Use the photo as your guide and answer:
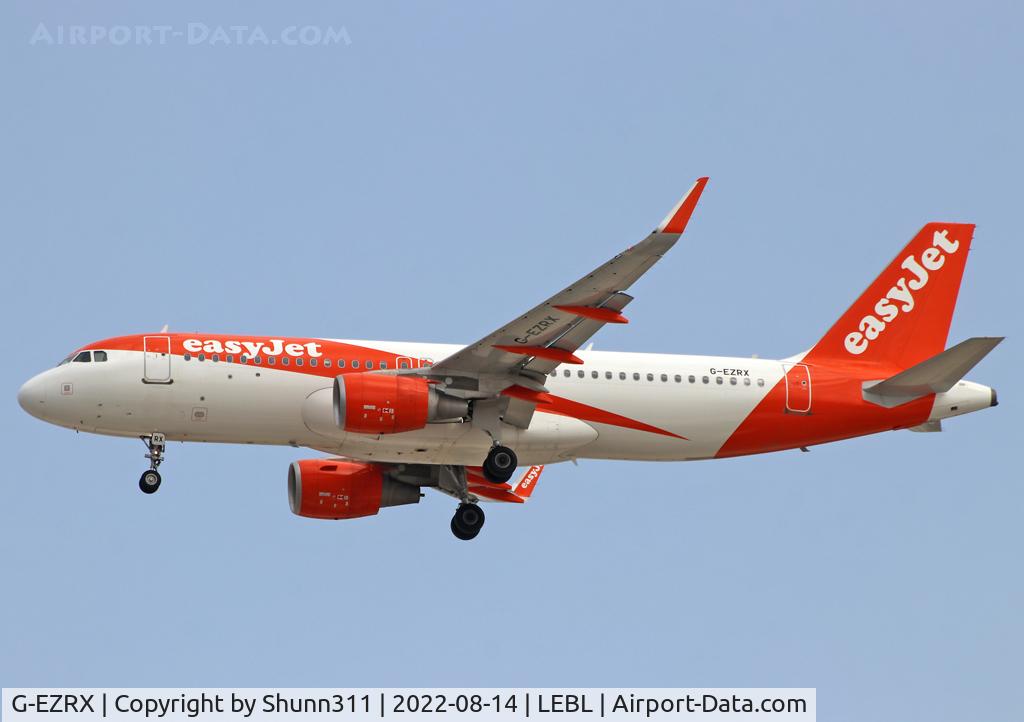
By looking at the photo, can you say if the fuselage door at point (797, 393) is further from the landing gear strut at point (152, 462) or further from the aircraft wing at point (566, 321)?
the landing gear strut at point (152, 462)

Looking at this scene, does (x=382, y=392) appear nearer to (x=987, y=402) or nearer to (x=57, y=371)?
(x=57, y=371)

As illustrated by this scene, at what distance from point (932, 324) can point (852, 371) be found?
2.96 m

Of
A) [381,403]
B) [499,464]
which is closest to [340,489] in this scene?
[499,464]

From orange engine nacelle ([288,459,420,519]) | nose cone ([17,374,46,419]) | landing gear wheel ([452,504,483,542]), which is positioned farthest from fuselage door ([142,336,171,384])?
landing gear wheel ([452,504,483,542])

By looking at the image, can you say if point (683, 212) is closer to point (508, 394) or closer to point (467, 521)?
point (508, 394)

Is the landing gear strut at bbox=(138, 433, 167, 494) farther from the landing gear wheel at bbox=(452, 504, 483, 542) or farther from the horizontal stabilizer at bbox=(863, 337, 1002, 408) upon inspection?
the horizontal stabilizer at bbox=(863, 337, 1002, 408)

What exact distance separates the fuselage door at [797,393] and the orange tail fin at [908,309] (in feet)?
4.02

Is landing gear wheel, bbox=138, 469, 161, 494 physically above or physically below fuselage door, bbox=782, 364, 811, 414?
below

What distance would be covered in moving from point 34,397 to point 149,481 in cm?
332

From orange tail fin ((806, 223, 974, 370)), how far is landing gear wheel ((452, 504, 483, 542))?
9518 mm

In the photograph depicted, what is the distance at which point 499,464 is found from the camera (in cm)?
4141

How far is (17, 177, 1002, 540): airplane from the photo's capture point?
132 ft

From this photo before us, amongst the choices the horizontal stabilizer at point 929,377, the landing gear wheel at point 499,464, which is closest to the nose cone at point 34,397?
the landing gear wheel at point 499,464

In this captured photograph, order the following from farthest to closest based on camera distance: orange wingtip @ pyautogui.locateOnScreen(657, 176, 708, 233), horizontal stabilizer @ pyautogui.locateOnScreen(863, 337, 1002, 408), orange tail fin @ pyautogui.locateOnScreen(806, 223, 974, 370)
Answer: orange tail fin @ pyautogui.locateOnScreen(806, 223, 974, 370), horizontal stabilizer @ pyautogui.locateOnScreen(863, 337, 1002, 408), orange wingtip @ pyautogui.locateOnScreen(657, 176, 708, 233)
